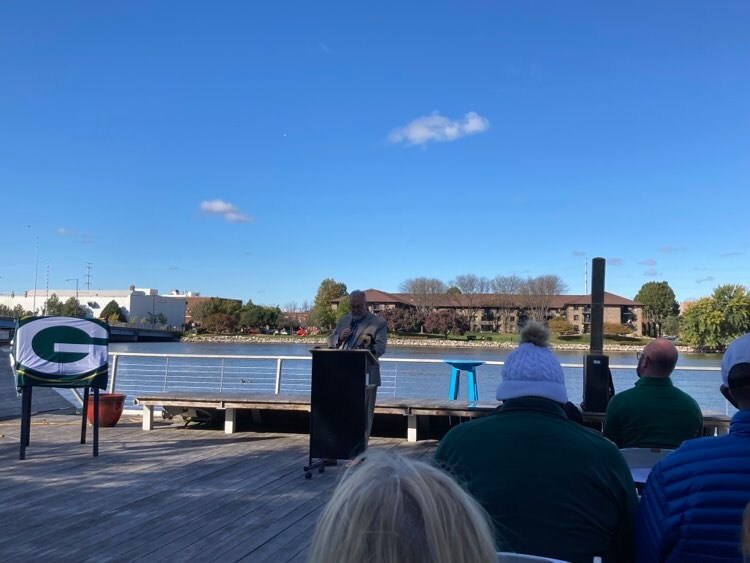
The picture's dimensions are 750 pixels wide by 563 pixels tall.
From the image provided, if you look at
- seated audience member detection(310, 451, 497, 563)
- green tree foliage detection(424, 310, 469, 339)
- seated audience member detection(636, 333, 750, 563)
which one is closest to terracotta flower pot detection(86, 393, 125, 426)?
seated audience member detection(636, 333, 750, 563)

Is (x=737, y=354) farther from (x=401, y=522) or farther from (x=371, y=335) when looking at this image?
(x=371, y=335)

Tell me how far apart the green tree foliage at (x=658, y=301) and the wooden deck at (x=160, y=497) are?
86038 millimetres

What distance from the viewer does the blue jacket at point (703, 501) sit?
4.93 feet

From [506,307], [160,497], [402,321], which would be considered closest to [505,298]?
[506,307]

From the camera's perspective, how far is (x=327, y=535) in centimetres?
75

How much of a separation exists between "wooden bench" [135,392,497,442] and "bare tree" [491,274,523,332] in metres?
63.8

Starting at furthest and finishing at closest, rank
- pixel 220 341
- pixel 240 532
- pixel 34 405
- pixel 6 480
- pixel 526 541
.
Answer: pixel 220 341, pixel 34 405, pixel 6 480, pixel 240 532, pixel 526 541

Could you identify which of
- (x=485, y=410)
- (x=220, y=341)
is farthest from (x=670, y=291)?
(x=485, y=410)

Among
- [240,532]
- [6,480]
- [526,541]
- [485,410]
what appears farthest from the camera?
[485,410]

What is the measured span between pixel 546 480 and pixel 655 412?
1.39m

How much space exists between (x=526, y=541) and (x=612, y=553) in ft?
1.12

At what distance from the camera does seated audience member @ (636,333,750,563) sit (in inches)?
59.2

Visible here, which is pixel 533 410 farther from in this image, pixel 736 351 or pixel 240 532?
pixel 240 532

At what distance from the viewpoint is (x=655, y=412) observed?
9.00 feet
